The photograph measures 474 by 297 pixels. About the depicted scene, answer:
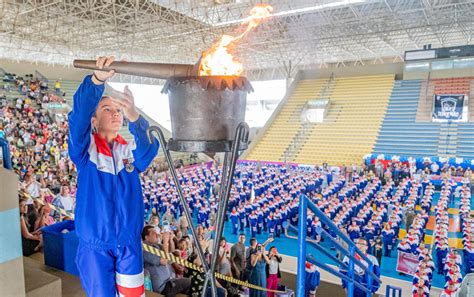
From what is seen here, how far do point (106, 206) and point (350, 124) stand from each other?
2182 centimetres

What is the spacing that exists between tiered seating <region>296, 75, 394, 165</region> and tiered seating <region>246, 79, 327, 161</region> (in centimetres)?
118

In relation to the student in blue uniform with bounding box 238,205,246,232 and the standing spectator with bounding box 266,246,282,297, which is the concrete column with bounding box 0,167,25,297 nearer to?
the standing spectator with bounding box 266,246,282,297

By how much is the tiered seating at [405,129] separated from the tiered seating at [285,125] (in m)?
4.92

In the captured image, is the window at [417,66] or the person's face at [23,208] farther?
the window at [417,66]

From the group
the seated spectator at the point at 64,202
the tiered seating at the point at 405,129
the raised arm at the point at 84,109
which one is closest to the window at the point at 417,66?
the tiered seating at the point at 405,129

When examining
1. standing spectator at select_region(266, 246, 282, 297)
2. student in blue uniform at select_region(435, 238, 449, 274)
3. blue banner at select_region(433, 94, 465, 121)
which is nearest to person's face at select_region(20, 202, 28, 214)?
standing spectator at select_region(266, 246, 282, 297)

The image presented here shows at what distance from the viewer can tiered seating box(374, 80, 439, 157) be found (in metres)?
19.2

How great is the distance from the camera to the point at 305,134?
75.9 ft

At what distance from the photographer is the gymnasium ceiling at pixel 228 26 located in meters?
17.0

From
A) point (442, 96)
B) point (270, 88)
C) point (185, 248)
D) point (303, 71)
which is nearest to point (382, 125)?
point (442, 96)

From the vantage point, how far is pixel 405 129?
68.2 feet

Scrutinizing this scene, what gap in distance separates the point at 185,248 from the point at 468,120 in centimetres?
1930

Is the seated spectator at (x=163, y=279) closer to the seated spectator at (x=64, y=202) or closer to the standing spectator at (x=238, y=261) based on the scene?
the standing spectator at (x=238, y=261)

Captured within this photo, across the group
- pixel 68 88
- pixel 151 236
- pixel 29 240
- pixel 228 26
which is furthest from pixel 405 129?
pixel 68 88
